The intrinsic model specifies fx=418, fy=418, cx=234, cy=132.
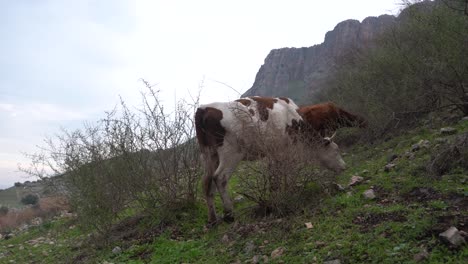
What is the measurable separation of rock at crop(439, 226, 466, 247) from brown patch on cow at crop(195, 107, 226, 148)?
11.8 feet

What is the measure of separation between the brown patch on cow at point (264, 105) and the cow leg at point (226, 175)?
78 cm

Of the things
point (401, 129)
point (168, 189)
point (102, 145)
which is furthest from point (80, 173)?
point (401, 129)

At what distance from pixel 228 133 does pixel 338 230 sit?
2540 millimetres

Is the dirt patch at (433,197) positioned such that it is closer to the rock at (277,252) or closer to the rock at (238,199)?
the rock at (277,252)

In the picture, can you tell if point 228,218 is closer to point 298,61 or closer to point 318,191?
point 318,191

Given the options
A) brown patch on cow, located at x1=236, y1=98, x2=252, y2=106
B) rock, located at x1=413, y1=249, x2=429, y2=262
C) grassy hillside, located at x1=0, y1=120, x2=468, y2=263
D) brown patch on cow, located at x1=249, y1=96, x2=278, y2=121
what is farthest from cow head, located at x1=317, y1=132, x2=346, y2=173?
rock, located at x1=413, y1=249, x2=429, y2=262

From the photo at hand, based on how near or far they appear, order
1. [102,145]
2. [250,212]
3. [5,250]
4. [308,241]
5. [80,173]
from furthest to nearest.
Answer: [5,250], [102,145], [80,173], [250,212], [308,241]

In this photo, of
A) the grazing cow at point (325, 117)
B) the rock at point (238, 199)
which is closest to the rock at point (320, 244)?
the rock at point (238, 199)

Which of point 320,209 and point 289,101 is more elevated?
point 289,101

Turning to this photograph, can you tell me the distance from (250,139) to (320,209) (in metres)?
1.54

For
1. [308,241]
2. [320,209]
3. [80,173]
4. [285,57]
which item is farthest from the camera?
[285,57]

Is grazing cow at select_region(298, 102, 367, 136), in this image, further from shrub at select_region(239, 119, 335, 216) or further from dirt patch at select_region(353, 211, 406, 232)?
dirt patch at select_region(353, 211, 406, 232)

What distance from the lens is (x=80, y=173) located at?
7.25 meters

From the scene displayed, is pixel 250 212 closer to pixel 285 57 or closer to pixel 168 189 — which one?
pixel 168 189
